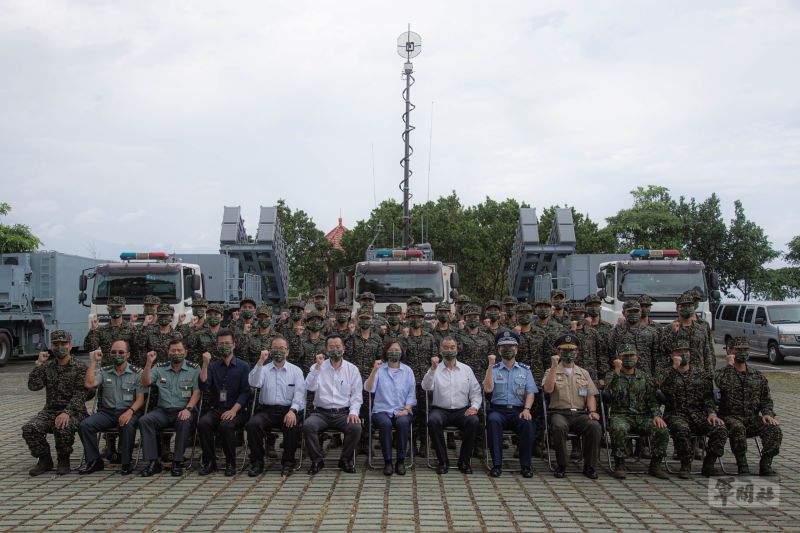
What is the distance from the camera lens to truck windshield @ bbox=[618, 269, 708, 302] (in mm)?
13734

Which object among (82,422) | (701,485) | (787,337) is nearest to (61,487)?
(82,422)

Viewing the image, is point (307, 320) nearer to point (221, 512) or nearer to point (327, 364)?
point (327, 364)

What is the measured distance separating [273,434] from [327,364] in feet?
3.09

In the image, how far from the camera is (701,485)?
22.3 feet

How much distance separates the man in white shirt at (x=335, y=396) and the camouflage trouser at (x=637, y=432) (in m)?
2.59

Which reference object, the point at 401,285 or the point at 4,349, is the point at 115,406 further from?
the point at 4,349

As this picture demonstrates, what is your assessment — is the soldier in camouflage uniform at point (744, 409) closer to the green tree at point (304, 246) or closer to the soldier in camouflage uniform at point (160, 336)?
the soldier in camouflage uniform at point (160, 336)

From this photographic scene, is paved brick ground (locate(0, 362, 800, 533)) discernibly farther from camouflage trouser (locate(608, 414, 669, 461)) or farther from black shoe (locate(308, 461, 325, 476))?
camouflage trouser (locate(608, 414, 669, 461))

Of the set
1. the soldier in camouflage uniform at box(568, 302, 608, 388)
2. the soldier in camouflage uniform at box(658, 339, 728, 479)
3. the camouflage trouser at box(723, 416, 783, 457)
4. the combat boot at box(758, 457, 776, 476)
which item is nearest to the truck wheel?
the soldier in camouflage uniform at box(568, 302, 608, 388)

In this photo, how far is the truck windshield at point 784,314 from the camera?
1920cm

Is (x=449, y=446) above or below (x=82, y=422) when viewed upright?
below

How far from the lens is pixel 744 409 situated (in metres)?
7.39

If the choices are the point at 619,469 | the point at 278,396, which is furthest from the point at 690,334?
the point at 278,396

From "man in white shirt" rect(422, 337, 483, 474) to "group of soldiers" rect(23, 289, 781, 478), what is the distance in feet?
0.53
